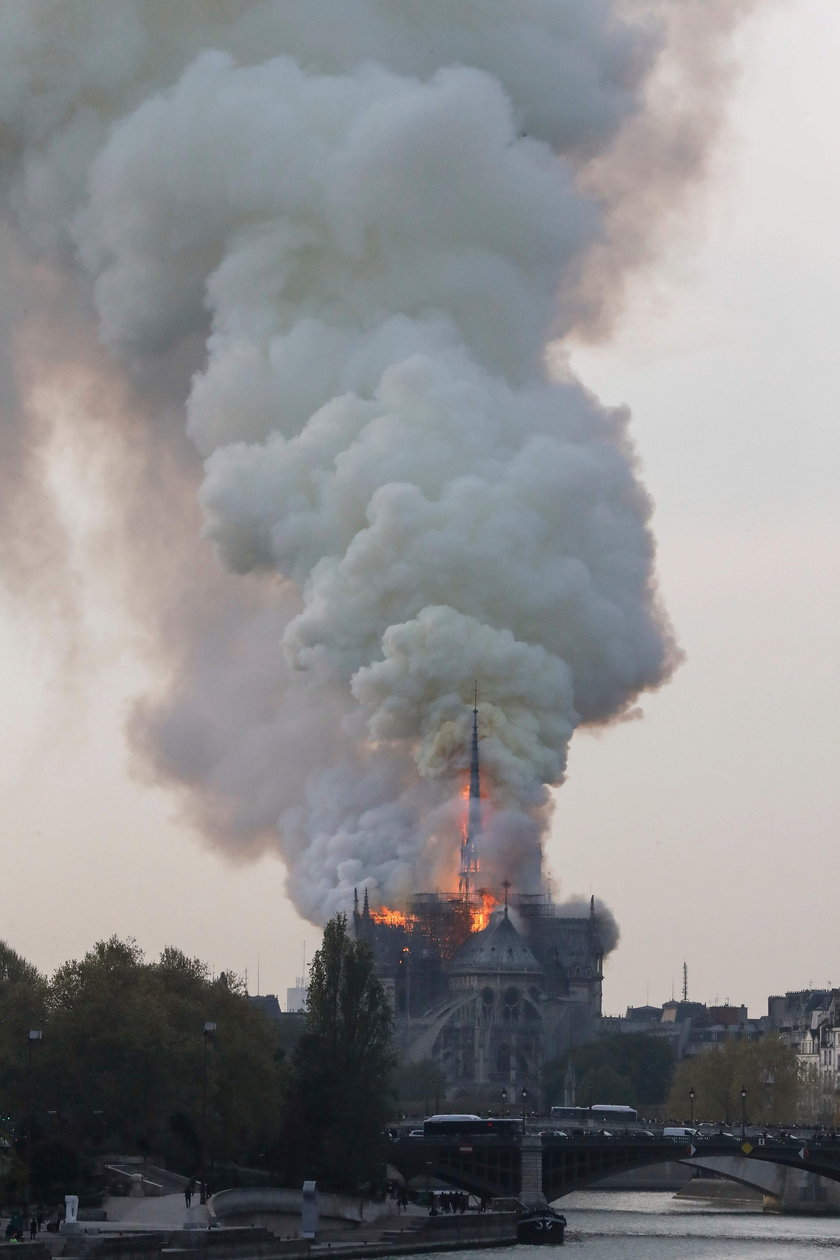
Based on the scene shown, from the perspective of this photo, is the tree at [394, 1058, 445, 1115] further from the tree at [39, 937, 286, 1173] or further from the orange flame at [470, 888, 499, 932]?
the tree at [39, 937, 286, 1173]

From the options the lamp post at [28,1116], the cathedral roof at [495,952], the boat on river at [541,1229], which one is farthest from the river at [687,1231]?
the cathedral roof at [495,952]

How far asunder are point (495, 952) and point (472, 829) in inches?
902

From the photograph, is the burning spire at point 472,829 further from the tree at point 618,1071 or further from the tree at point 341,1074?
the tree at point 341,1074

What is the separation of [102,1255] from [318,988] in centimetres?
3203

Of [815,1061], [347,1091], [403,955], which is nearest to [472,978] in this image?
[403,955]

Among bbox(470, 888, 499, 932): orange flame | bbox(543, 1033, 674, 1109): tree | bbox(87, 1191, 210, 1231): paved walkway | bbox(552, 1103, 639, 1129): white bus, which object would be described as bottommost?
bbox(87, 1191, 210, 1231): paved walkway

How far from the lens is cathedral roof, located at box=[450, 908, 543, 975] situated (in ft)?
483

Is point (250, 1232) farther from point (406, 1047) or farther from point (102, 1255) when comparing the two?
point (406, 1047)

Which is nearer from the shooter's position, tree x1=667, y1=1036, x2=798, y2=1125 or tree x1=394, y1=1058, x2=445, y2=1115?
tree x1=667, y1=1036, x2=798, y2=1125

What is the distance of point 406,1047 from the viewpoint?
149750 millimetres

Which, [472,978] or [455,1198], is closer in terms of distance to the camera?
[455,1198]

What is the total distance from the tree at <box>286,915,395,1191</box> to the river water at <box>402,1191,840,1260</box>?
650 centimetres

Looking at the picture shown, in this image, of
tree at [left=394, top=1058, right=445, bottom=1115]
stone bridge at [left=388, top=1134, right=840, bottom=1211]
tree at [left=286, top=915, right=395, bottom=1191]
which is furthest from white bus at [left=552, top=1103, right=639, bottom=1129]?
tree at [left=394, top=1058, right=445, bottom=1115]

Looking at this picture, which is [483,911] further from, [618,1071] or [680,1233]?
[680,1233]
